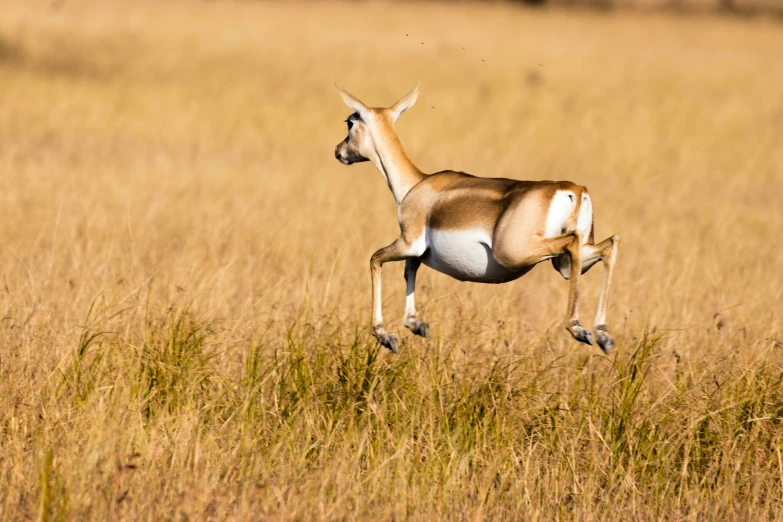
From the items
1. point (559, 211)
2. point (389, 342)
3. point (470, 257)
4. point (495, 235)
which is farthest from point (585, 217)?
point (389, 342)

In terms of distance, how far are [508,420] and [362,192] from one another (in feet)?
31.5

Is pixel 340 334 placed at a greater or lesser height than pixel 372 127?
lesser

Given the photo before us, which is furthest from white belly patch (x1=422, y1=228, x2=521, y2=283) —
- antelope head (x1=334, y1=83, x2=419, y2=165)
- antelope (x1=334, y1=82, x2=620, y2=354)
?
antelope head (x1=334, y1=83, x2=419, y2=165)

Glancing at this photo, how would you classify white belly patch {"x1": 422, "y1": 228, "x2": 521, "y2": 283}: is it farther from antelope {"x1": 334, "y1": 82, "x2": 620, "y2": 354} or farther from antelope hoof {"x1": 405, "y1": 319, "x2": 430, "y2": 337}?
antelope hoof {"x1": 405, "y1": 319, "x2": 430, "y2": 337}

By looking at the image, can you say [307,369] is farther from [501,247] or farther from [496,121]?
[496,121]

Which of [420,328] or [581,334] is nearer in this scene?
[581,334]

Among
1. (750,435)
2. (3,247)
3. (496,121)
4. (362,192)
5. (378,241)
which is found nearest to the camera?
(750,435)

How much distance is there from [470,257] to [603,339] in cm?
66

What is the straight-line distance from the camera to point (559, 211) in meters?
4.24

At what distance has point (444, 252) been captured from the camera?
4301mm

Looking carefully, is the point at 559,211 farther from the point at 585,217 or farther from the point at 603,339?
the point at 603,339

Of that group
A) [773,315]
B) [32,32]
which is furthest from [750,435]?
[32,32]

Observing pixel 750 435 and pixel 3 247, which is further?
pixel 3 247

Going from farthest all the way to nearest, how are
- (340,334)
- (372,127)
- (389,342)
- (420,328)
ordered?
(340,334)
(372,127)
(420,328)
(389,342)
